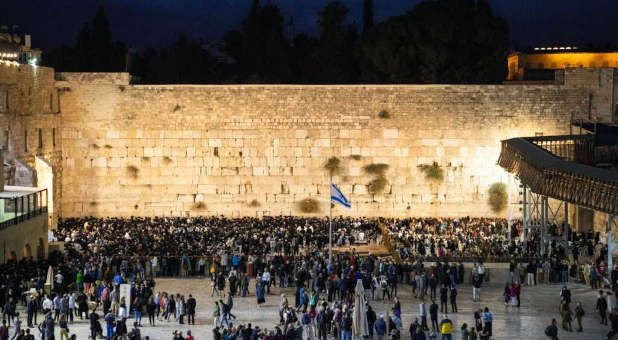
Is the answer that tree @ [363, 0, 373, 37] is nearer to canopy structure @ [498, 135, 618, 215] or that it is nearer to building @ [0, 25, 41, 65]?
building @ [0, 25, 41, 65]

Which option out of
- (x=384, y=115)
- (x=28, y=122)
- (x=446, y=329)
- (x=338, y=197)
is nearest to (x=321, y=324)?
(x=446, y=329)

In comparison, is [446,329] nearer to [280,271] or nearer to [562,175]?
[280,271]

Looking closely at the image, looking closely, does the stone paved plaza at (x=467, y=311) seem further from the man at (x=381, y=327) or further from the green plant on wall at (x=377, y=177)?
the green plant on wall at (x=377, y=177)

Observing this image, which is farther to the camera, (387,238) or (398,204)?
(398,204)

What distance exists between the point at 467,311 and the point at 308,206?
49.3ft

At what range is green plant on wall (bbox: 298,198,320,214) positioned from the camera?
38.1 m

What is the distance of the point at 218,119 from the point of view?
3828 centimetres

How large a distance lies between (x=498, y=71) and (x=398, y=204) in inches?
537

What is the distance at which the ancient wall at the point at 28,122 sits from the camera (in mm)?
33625

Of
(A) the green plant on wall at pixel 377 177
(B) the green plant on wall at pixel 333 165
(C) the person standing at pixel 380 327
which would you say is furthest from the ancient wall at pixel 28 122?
(C) the person standing at pixel 380 327

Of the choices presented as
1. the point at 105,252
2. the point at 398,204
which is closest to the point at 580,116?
the point at 398,204

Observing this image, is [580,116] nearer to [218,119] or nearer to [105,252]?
[218,119]

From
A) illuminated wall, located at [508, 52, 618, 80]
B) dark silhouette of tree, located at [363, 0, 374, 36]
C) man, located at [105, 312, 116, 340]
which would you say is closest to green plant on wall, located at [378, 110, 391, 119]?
man, located at [105, 312, 116, 340]

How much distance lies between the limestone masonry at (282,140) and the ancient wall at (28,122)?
0.43 metres
